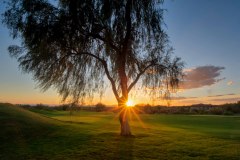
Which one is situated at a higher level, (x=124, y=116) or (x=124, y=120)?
(x=124, y=116)

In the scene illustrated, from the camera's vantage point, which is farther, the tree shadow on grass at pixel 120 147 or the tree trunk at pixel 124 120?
the tree trunk at pixel 124 120

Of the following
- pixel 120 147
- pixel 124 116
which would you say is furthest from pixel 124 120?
pixel 120 147

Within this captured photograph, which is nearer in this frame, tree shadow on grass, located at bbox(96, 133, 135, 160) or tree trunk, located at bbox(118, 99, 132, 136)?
tree shadow on grass, located at bbox(96, 133, 135, 160)

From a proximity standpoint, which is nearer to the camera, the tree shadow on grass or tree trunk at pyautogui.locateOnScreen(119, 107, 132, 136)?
the tree shadow on grass

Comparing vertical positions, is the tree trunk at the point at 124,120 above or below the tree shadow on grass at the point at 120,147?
above

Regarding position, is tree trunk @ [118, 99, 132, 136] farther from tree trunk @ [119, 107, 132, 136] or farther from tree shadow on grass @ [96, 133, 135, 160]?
tree shadow on grass @ [96, 133, 135, 160]

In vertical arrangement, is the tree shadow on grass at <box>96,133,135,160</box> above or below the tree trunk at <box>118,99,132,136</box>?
below

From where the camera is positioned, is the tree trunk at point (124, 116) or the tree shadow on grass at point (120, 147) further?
the tree trunk at point (124, 116)

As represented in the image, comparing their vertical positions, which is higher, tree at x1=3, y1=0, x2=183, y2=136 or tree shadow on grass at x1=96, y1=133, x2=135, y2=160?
tree at x1=3, y1=0, x2=183, y2=136

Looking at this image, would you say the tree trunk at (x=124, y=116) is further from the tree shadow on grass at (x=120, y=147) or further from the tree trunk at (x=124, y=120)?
the tree shadow on grass at (x=120, y=147)

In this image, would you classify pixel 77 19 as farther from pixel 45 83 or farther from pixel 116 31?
pixel 45 83

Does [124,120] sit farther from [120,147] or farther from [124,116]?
[120,147]

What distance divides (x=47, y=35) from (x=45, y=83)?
3.42 meters

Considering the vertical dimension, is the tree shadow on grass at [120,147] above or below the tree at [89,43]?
below
